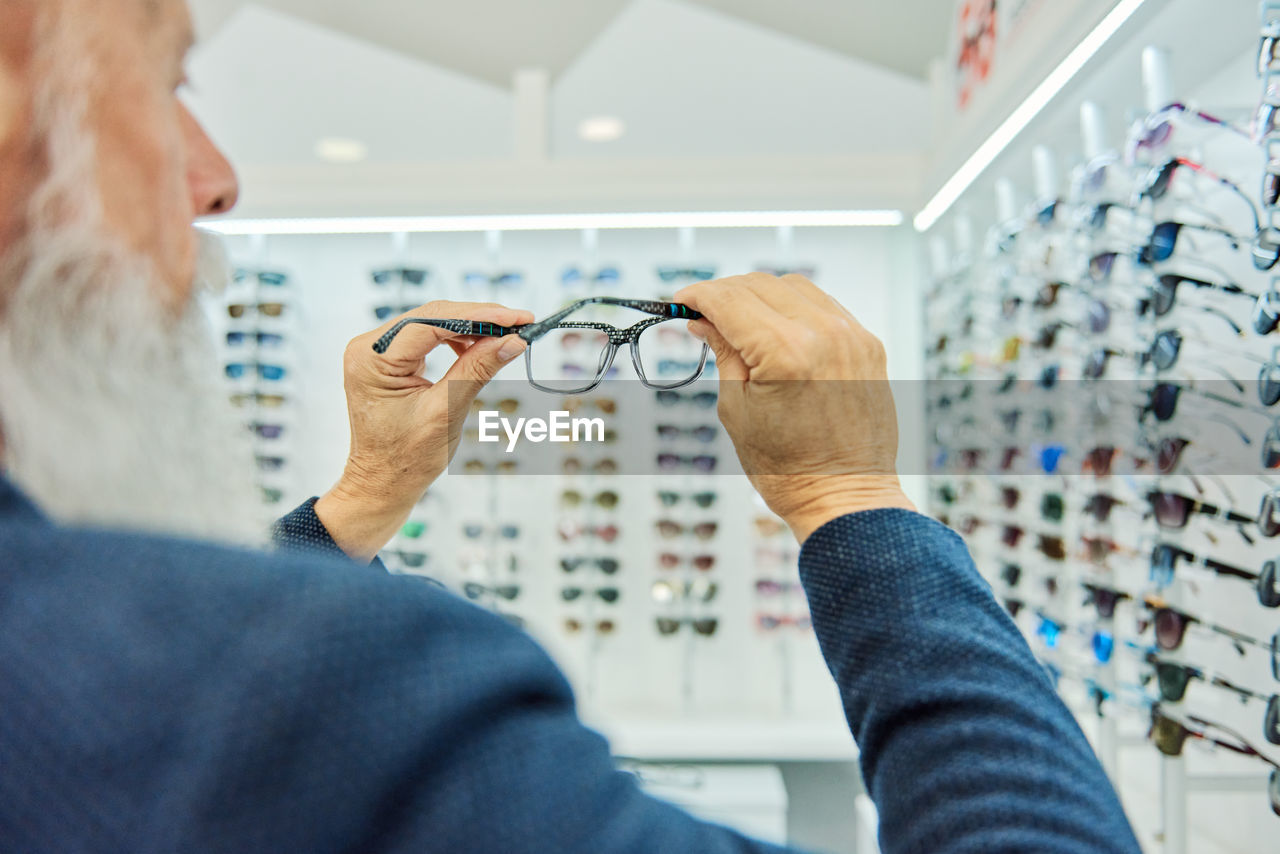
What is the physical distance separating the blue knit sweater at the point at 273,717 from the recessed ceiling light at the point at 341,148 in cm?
347

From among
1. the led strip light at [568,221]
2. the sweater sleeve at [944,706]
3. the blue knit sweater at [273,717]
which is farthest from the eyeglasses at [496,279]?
the blue knit sweater at [273,717]

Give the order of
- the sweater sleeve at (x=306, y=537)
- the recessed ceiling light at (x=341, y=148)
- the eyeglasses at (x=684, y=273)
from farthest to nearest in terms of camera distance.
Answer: the recessed ceiling light at (x=341, y=148)
the eyeglasses at (x=684, y=273)
the sweater sleeve at (x=306, y=537)

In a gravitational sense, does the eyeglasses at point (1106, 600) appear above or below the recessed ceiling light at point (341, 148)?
below

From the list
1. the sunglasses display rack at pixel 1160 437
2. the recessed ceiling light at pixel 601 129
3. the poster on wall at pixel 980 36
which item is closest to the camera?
the sunglasses display rack at pixel 1160 437

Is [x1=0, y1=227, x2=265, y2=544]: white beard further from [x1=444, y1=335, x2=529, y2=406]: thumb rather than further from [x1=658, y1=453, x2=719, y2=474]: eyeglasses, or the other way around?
[x1=658, y1=453, x2=719, y2=474]: eyeglasses

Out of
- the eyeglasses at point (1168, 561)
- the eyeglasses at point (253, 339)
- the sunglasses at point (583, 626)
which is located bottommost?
the sunglasses at point (583, 626)

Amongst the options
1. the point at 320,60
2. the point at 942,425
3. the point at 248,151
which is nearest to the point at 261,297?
the point at 248,151

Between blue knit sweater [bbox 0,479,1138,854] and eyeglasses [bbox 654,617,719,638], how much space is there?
2.82 metres

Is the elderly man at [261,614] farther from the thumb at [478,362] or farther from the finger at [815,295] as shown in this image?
the thumb at [478,362]

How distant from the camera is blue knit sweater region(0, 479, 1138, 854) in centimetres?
28

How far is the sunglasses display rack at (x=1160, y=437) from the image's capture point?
Result: 4.42ft

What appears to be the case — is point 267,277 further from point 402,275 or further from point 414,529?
point 414,529

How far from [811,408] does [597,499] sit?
2620 mm

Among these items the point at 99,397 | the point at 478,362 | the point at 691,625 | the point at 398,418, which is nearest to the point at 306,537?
the point at 398,418
